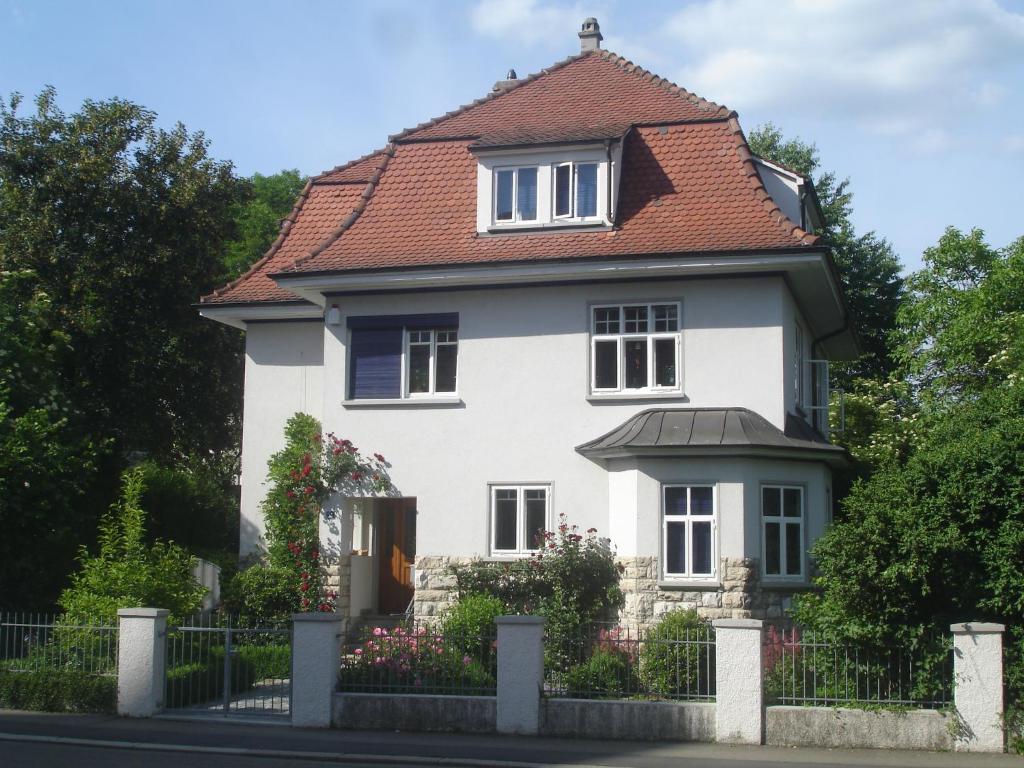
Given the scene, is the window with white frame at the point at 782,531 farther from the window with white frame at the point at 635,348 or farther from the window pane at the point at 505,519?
the window pane at the point at 505,519

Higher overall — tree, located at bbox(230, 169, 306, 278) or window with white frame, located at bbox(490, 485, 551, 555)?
tree, located at bbox(230, 169, 306, 278)

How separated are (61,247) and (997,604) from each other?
849 inches

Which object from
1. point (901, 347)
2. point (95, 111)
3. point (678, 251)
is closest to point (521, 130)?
point (678, 251)

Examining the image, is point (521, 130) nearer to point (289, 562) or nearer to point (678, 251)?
point (678, 251)

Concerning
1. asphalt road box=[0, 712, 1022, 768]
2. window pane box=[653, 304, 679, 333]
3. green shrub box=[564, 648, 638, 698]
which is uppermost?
window pane box=[653, 304, 679, 333]

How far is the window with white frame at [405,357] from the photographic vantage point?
20.3m

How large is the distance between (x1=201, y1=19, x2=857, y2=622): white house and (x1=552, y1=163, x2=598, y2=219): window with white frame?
1.5 inches

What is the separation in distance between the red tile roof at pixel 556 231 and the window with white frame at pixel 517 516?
12.6 ft

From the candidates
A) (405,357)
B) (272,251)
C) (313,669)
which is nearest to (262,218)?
(272,251)

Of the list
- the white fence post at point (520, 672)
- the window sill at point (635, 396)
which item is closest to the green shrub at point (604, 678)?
the white fence post at point (520, 672)

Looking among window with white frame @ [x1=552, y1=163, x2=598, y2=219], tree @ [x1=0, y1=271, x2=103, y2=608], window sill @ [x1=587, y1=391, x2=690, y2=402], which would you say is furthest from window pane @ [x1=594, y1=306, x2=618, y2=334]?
tree @ [x1=0, y1=271, x2=103, y2=608]

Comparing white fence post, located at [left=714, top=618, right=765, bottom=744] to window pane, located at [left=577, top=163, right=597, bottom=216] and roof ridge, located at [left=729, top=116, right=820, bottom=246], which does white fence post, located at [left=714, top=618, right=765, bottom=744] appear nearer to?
roof ridge, located at [left=729, top=116, right=820, bottom=246]

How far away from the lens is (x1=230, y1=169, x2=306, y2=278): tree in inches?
1485

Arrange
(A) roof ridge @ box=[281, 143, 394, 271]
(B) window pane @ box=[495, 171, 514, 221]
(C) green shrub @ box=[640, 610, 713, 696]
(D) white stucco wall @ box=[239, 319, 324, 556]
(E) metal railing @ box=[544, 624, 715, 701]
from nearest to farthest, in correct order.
Answer: (C) green shrub @ box=[640, 610, 713, 696] < (E) metal railing @ box=[544, 624, 715, 701] < (B) window pane @ box=[495, 171, 514, 221] < (A) roof ridge @ box=[281, 143, 394, 271] < (D) white stucco wall @ box=[239, 319, 324, 556]
